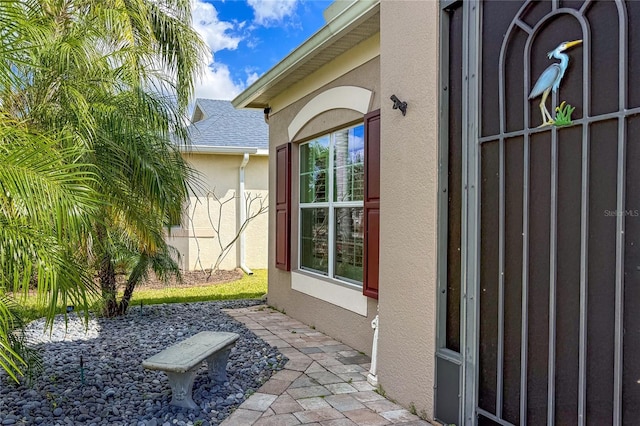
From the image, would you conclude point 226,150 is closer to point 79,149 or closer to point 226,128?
point 226,128

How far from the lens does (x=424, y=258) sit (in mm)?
3771

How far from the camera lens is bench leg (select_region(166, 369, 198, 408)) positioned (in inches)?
157

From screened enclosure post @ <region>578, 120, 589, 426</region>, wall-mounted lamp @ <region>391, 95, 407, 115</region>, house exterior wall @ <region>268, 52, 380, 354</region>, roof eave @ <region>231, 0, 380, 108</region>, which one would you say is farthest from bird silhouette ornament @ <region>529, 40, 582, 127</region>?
house exterior wall @ <region>268, 52, 380, 354</region>

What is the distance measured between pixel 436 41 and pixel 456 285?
1.86 meters

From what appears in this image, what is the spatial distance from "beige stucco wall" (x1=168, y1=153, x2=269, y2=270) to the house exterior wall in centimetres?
501

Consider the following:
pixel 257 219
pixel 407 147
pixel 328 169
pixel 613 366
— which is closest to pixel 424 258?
pixel 407 147

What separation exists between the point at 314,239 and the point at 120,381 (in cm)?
337

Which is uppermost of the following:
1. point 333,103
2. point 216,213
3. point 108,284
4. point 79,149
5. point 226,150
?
point 226,150

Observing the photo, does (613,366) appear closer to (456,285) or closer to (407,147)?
(456,285)

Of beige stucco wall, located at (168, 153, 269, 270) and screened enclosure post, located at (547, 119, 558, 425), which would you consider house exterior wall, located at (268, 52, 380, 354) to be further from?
beige stucco wall, located at (168, 153, 269, 270)

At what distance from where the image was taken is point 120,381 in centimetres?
479

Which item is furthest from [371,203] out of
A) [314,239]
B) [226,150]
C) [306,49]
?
[226,150]

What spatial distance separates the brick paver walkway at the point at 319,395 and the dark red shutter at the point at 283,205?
6.40ft

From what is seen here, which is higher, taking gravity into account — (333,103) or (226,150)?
(226,150)
